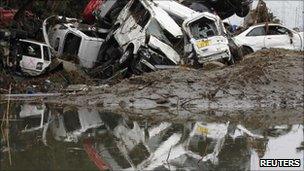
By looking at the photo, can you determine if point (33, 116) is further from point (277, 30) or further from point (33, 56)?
point (277, 30)

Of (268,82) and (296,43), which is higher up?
(268,82)

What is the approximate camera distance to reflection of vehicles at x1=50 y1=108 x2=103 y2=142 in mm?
9078

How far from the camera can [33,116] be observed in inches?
443

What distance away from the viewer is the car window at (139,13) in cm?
1623

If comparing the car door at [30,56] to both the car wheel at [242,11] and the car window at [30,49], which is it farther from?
the car wheel at [242,11]

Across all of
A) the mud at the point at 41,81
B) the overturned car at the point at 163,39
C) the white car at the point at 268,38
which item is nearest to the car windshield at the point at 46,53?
the mud at the point at 41,81

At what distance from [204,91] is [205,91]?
2 centimetres

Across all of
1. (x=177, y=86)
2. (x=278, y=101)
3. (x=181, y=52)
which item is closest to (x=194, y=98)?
(x=177, y=86)

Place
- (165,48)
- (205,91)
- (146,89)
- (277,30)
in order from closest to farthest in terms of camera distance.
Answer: (205,91)
(146,89)
(165,48)
(277,30)

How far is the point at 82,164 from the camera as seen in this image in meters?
6.83

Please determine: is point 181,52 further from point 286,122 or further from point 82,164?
point 82,164

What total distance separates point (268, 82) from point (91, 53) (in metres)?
6.24

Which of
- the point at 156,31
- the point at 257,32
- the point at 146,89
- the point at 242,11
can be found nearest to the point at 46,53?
the point at 156,31

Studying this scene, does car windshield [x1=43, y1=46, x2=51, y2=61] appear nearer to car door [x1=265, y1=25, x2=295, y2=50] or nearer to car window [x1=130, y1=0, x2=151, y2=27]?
car window [x1=130, y1=0, x2=151, y2=27]
